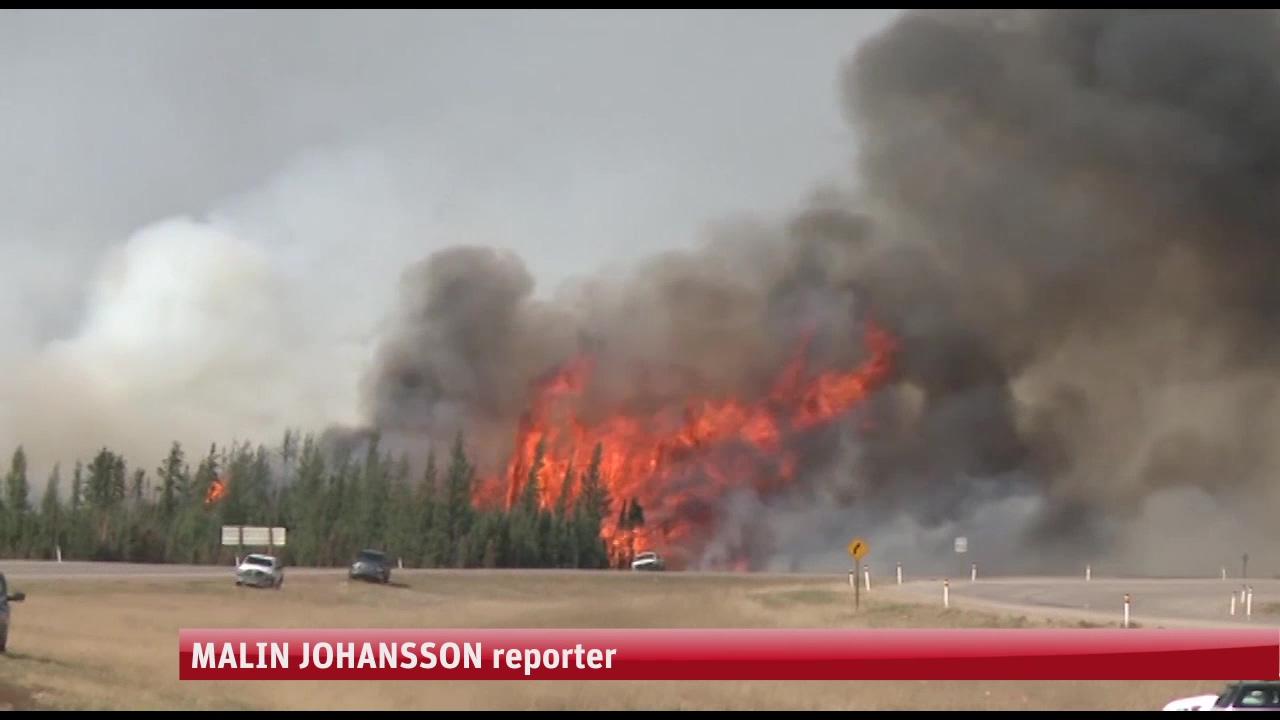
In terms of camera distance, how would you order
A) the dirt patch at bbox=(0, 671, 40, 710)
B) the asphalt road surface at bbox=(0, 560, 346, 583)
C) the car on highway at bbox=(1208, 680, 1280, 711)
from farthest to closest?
the asphalt road surface at bbox=(0, 560, 346, 583)
the dirt patch at bbox=(0, 671, 40, 710)
the car on highway at bbox=(1208, 680, 1280, 711)

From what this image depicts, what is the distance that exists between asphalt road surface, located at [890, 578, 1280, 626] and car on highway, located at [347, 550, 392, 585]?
2539 cm

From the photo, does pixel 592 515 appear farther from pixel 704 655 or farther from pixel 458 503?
pixel 704 655

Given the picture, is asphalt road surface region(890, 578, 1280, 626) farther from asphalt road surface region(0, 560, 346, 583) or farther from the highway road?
asphalt road surface region(0, 560, 346, 583)

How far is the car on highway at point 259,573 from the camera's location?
7381cm

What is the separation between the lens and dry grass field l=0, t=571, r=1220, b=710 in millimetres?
38969

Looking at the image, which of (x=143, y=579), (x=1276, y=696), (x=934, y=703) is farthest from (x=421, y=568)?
(x=1276, y=696)

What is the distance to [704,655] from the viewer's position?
1529 inches

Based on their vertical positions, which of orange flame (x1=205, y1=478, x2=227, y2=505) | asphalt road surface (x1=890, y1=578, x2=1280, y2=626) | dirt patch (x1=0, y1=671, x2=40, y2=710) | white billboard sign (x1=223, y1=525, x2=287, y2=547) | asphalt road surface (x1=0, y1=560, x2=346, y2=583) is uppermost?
orange flame (x1=205, y1=478, x2=227, y2=505)

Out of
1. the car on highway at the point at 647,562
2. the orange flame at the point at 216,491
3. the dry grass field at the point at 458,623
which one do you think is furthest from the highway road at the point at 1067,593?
the orange flame at the point at 216,491

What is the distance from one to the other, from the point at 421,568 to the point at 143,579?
29263 millimetres

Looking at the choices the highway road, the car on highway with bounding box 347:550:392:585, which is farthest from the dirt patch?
the car on highway with bounding box 347:550:392:585

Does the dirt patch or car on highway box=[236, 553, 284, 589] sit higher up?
car on highway box=[236, 553, 284, 589]

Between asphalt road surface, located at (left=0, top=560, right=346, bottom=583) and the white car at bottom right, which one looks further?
asphalt road surface, located at (left=0, top=560, right=346, bottom=583)

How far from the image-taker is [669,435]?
130 meters
